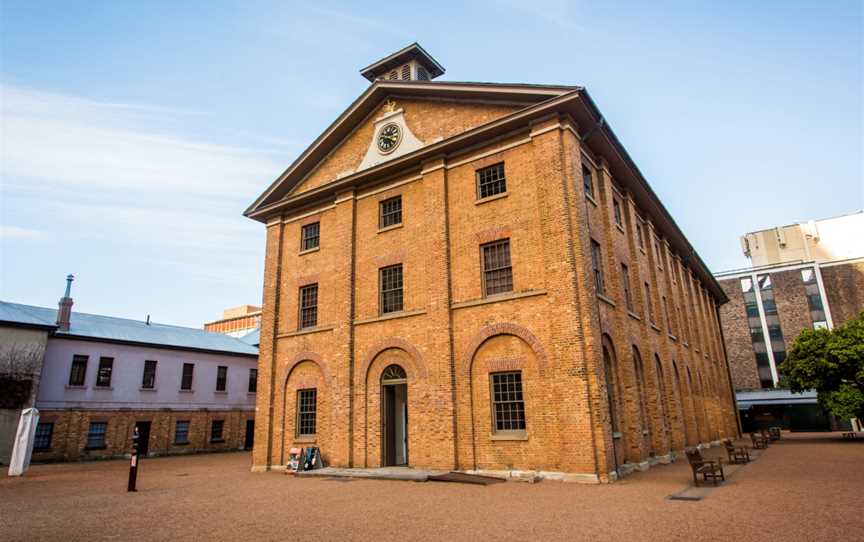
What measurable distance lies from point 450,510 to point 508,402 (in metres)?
5.70

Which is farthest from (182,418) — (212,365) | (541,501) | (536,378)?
(541,501)

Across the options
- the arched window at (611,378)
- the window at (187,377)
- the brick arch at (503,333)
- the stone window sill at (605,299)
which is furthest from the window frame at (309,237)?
the window at (187,377)

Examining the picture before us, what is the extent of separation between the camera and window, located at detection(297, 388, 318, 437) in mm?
20047

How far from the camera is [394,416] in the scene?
60.7ft

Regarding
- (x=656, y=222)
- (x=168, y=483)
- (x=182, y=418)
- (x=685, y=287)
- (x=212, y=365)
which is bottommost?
(x=168, y=483)

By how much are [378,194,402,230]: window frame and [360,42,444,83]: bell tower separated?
228 inches

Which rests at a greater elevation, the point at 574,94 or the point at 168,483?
the point at 574,94

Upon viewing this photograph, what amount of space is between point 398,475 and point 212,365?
24600mm

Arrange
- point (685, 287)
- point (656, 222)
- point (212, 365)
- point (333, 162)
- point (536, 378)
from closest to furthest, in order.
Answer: point (536, 378) < point (333, 162) < point (656, 222) < point (685, 287) < point (212, 365)

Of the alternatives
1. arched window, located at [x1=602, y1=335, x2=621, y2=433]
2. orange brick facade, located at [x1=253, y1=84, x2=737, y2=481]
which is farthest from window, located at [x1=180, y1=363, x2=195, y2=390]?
arched window, located at [x1=602, y1=335, x2=621, y2=433]

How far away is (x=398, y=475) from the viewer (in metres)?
15.2

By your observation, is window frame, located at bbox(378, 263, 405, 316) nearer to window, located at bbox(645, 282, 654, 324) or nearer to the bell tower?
the bell tower

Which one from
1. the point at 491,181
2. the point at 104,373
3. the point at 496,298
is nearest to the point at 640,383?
the point at 496,298

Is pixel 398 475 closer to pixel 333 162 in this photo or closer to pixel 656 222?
pixel 333 162
